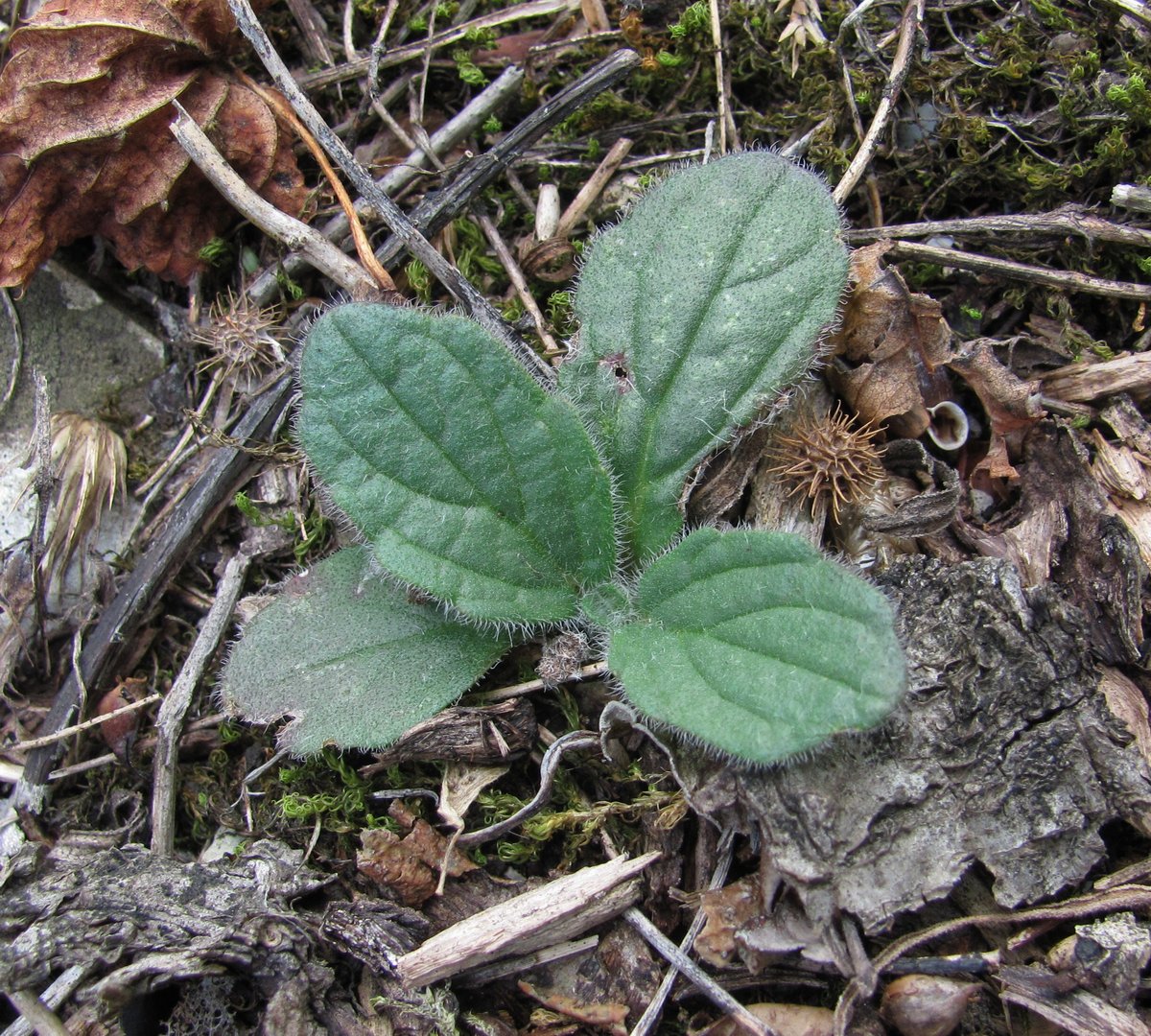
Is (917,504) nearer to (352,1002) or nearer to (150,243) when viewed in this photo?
(352,1002)

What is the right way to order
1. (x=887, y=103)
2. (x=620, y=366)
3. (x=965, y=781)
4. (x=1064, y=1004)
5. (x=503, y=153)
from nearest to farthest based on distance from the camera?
(x=1064, y=1004)
(x=965, y=781)
(x=620, y=366)
(x=887, y=103)
(x=503, y=153)

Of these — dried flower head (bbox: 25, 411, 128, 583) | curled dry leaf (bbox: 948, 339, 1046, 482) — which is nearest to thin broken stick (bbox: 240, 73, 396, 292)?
dried flower head (bbox: 25, 411, 128, 583)

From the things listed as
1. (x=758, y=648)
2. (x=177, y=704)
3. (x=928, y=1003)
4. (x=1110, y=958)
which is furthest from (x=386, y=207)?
(x=1110, y=958)

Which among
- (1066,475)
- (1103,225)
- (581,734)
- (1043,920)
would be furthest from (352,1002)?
(1103,225)

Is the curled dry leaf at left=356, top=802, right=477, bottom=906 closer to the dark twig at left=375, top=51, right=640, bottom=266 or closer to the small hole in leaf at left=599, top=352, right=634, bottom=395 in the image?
the small hole in leaf at left=599, top=352, right=634, bottom=395

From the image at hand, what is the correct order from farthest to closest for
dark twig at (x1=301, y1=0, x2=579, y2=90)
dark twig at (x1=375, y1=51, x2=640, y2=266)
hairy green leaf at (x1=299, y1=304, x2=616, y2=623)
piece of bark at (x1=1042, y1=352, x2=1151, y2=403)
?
dark twig at (x1=301, y1=0, x2=579, y2=90), dark twig at (x1=375, y1=51, x2=640, y2=266), piece of bark at (x1=1042, y1=352, x2=1151, y2=403), hairy green leaf at (x1=299, y1=304, x2=616, y2=623)

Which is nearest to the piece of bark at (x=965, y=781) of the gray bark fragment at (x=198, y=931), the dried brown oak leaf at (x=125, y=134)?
the gray bark fragment at (x=198, y=931)

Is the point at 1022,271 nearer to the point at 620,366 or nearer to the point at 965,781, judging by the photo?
the point at 620,366

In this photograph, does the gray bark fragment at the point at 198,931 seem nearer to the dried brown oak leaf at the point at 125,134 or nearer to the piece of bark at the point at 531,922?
the piece of bark at the point at 531,922
